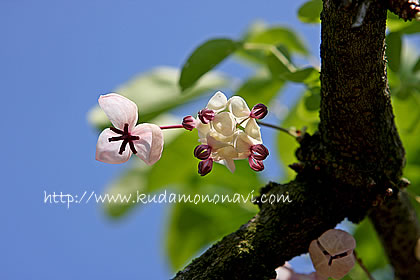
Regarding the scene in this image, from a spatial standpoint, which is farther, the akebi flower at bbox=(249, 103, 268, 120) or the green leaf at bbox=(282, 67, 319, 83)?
the green leaf at bbox=(282, 67, 319, 83)

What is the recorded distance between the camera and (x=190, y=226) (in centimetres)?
90

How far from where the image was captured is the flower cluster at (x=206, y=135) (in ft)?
1.24

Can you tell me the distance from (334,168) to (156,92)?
42 centimetres

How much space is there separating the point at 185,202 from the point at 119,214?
123mm

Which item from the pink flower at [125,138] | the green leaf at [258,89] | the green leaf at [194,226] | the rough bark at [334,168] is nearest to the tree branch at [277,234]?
the rough bark at [334,168]

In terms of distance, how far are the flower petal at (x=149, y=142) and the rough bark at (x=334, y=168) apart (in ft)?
0.35

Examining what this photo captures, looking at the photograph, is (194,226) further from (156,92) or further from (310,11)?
(310,11)

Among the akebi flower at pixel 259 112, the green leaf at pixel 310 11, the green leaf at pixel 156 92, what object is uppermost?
the green leaf at pixel 156 92

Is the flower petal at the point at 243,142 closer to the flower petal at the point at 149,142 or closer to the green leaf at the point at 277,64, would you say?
the flower petal at the point at 149,142

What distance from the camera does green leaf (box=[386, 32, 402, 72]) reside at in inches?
21.6

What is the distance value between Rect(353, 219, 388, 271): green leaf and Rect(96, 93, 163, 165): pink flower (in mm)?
486

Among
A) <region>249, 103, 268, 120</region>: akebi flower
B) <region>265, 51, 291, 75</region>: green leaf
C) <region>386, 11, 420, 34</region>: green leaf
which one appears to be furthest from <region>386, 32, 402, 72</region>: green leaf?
<region>249, 103, 268, 120</region>: akebi flower

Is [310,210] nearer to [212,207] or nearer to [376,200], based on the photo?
[376,200]

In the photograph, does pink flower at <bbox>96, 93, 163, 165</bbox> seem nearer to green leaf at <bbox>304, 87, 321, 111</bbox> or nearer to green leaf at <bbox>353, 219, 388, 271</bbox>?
green leaf at <bbox>304, 87, 321, 111</bbox>
